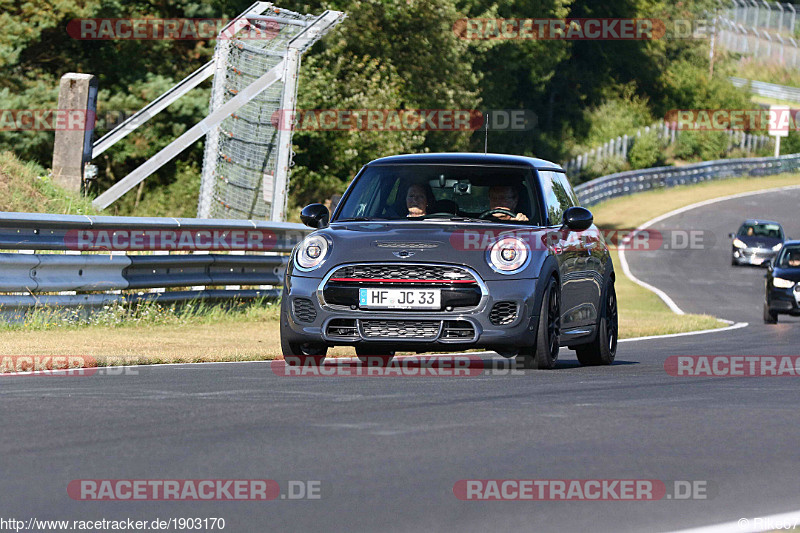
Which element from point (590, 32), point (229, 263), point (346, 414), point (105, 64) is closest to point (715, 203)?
point (590, 32)

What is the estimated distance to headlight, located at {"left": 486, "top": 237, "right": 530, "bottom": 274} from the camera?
1071 cm

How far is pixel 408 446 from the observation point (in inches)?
267

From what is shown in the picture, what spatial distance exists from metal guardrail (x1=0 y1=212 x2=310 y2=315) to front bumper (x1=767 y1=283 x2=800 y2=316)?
8.83 meters

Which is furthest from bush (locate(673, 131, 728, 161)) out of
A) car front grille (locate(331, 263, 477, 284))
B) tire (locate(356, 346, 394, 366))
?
car front grille (locate(331, 263, 477, 284))

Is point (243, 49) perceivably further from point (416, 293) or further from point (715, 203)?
point (715, 203)

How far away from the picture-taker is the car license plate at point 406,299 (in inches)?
417

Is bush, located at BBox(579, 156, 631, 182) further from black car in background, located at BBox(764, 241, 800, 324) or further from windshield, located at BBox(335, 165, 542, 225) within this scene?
windshield, located at BBox(335, 165, 542, 225)

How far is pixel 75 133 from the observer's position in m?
21.5

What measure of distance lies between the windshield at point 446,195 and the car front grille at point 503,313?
1171 millimetres

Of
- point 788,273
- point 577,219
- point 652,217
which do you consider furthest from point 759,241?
point 577,219

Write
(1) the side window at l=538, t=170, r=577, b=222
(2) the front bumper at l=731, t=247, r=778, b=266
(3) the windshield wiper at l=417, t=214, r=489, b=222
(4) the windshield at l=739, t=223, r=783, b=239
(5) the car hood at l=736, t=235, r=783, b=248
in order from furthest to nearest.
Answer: (4) the windshield at l=739, t=223, r=783, b=239 < (5) the car hood at l=736, t=235, r=783, b=248 < (2) the front bumper at l=731, t=247, r=778, b=266 < (1) the side window at l=538, t=170, r=577, b=222 < (3) the windshield wiper at l=417, t=214, r=489, b=222

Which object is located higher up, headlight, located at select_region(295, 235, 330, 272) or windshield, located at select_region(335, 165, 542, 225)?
windshield, located at select_region(335, 165, 542, 225)

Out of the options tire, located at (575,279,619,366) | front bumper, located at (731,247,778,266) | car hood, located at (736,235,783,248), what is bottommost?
front bumper, located at (731,247,778,266)

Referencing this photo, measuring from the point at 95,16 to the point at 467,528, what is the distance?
3033cm
